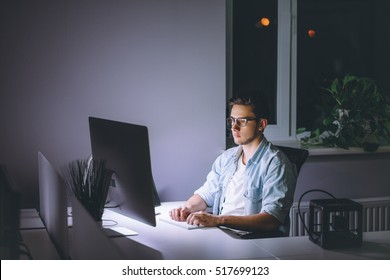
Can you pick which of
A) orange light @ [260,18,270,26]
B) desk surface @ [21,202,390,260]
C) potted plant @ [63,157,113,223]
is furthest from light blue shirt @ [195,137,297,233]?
orange light @ [260,18,270,26]

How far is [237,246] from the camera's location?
6.32ft

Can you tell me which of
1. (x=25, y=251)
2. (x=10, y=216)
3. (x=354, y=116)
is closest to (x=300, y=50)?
(x=354, y=116)

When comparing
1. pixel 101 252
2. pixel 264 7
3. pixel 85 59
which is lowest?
pixel 101 252

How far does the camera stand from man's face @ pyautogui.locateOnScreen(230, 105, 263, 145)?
7.70ft

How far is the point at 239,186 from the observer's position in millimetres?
2387

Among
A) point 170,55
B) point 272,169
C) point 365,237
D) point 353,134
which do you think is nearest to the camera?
point 365,237

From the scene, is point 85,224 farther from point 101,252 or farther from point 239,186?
point 239,186

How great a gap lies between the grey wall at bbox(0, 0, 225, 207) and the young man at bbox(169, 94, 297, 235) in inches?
16.6

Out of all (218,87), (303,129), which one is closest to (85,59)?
(218,87)

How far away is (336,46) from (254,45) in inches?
22.4

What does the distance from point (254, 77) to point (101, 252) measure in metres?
2.09

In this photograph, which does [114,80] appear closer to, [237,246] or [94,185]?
[94,185]

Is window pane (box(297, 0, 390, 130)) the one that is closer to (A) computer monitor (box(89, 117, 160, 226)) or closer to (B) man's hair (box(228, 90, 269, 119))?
(B) man's hair (box(228, 90, 269, 119))

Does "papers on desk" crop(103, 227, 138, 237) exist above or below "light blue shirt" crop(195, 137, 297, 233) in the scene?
below
